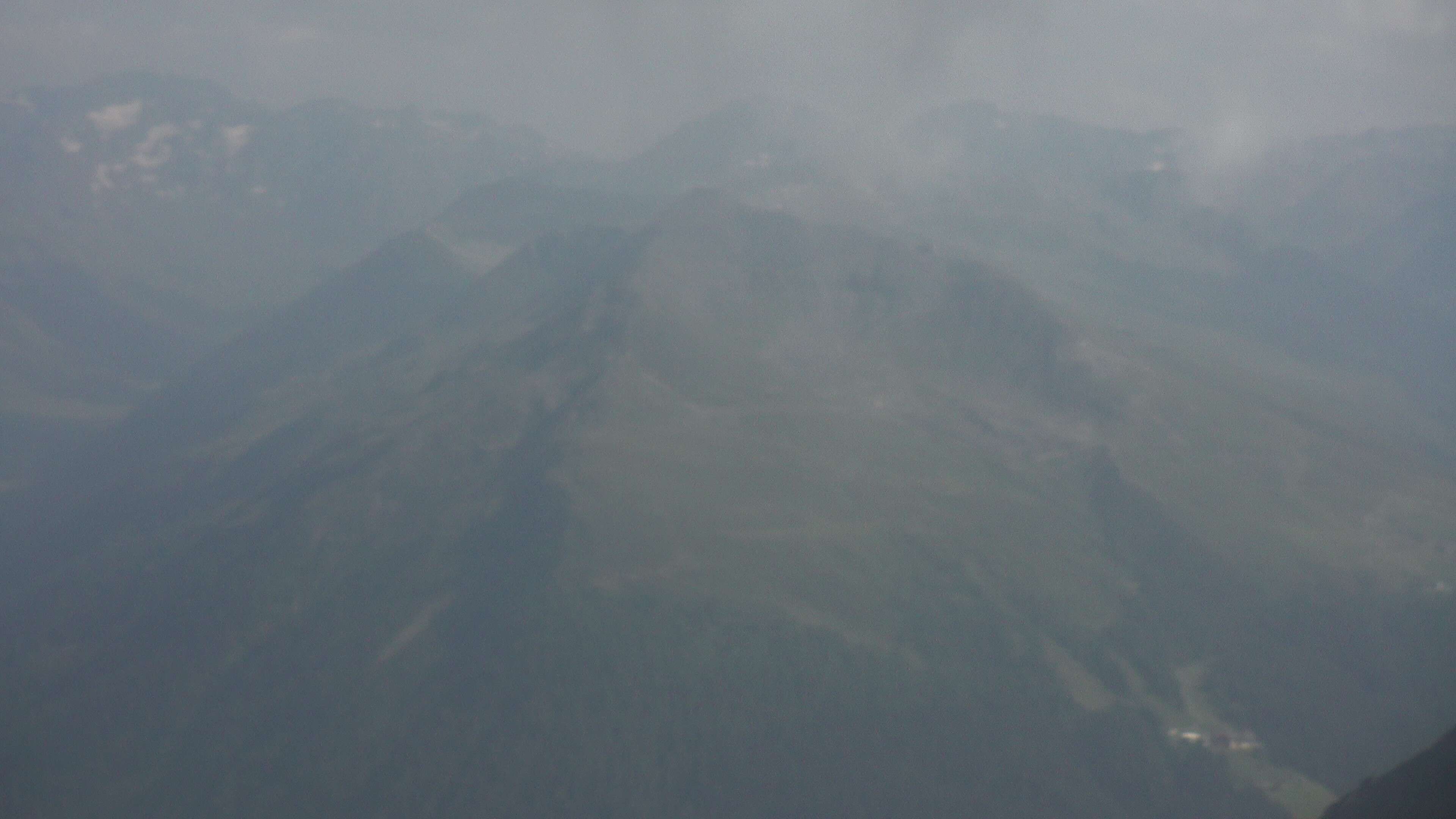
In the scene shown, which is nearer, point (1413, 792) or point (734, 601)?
point (1413, 792)

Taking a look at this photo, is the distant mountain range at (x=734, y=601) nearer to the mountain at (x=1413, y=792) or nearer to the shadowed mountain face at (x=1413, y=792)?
the shadowed mountain face at (x=1413, y=792)

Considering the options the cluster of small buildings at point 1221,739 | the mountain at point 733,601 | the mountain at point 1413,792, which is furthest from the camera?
the cluster of small buildings at point 1221,739

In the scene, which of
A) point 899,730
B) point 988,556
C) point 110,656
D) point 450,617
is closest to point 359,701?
point 450,617

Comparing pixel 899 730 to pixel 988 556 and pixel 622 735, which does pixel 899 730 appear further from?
pixel 988 556

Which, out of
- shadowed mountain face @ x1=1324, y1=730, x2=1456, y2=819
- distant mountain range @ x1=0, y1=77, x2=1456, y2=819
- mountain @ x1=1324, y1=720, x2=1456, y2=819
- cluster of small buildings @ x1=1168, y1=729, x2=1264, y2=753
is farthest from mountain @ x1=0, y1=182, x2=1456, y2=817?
mountain @ x1=1324, y1=720, x2=1456, y2=819

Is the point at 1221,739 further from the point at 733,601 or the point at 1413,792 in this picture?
the point at 1413,792

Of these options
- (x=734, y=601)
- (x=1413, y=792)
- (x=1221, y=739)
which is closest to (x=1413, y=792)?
(x=1413, y=792)

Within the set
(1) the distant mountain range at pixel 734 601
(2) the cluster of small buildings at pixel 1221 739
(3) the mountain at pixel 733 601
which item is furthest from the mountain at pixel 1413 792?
(2) the cluster of small buildings at pixel 1221 739
